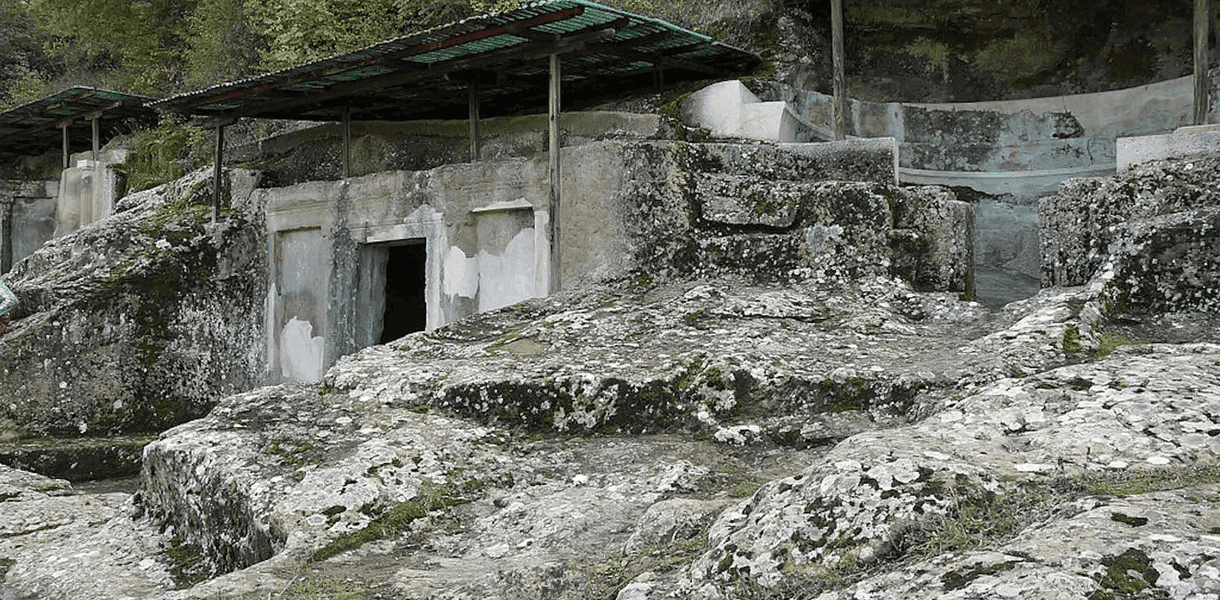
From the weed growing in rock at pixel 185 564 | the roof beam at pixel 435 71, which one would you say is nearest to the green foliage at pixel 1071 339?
the roof beam at pixel 435 71

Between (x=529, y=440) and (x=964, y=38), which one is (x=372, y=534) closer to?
(x=529, y=440)

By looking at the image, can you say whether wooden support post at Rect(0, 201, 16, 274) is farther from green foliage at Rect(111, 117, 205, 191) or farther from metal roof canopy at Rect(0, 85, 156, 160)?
green foliage at Rect(111, 117, 205, 191)

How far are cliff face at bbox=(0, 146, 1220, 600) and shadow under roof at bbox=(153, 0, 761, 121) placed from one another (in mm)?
2097

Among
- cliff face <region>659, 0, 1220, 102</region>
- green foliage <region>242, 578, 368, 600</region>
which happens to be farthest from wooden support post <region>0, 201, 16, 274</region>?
green foliage <region>242, 578, 368, 600</region>

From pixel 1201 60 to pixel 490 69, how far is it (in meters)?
6.76

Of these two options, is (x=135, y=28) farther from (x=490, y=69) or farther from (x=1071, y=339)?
(x=1071, y=339)

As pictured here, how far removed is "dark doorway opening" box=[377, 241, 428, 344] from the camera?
14.2 m

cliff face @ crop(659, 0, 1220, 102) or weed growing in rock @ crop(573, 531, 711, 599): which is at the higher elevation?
cliff face @ crop(659, 0, 1220, 102)

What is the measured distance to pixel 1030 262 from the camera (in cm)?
1227

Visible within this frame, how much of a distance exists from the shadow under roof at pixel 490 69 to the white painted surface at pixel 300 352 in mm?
2567

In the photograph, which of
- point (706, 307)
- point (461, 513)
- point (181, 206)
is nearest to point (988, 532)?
point (461, 513)

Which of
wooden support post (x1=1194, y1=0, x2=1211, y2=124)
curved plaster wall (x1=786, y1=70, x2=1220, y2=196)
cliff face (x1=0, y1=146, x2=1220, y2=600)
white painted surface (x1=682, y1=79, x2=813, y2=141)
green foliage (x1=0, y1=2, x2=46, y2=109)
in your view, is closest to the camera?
cliff face (x1=0, y1=146, x2=1220, y2=600)

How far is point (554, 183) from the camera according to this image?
8.98 meters

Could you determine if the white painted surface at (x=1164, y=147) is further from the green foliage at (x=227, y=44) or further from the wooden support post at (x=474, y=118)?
the green foliage at (x=227, y=44)
